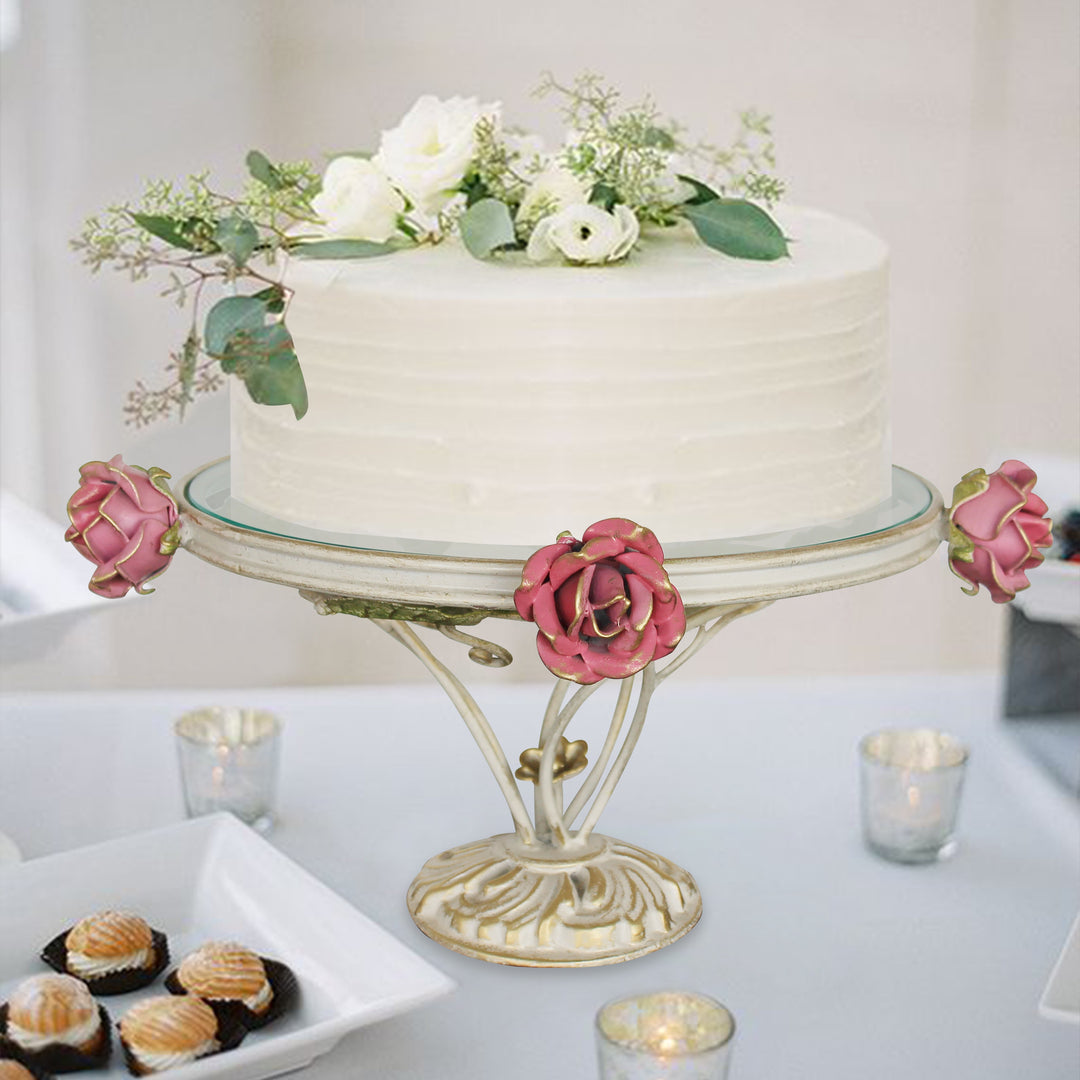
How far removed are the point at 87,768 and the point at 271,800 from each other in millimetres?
232

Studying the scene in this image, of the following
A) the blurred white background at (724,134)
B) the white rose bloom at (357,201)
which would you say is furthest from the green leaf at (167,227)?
the blurred white background at (724,134)

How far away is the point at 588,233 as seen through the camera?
3.73 ft

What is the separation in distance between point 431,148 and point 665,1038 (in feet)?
2.09

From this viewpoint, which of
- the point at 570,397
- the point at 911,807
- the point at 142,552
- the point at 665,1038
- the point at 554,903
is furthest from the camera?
the point at 911,807

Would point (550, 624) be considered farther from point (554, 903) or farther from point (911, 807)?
point (911, 807)

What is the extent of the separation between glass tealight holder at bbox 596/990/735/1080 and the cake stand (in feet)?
0.81

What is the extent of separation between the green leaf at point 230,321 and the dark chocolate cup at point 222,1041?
17.1 inches

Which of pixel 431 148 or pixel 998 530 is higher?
pixel 431 148

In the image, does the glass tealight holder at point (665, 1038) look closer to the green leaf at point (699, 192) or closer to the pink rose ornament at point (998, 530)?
the pink rose ornament at point (998, 530)

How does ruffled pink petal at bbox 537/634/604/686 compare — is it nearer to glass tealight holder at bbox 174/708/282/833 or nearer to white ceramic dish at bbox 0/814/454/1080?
white ceramic dish at bbox 0/814/454/1080

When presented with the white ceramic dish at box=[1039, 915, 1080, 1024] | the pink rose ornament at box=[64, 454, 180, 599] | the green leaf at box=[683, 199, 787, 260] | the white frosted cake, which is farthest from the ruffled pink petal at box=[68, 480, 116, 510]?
the white ceramic dish at box=[1039, 915, 1080, 1024]

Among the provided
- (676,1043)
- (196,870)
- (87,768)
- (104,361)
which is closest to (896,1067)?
(676,1043)

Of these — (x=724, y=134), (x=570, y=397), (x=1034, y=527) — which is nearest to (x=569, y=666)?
(x=570, y=397)

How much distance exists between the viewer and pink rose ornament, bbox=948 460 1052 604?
3.93ft
